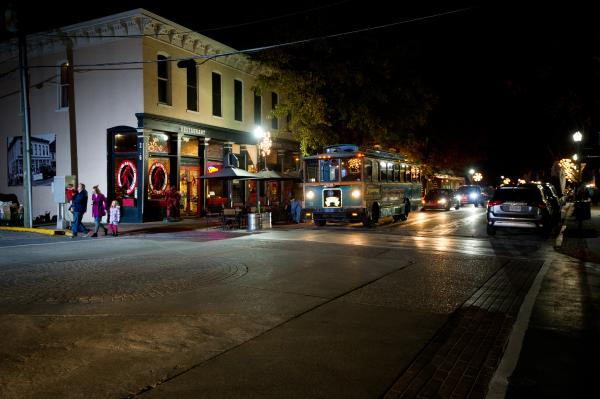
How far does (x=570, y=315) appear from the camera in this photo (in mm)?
7012

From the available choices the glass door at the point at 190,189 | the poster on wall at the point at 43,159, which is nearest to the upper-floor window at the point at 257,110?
the glass door at the point at 190,189

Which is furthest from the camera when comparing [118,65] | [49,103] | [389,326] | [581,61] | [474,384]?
[49,103]

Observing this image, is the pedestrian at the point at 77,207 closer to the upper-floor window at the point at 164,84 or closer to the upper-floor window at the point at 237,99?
the upper-floor window at the point at 164,84

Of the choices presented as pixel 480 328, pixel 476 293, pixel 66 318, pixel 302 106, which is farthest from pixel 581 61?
pixel 302 106

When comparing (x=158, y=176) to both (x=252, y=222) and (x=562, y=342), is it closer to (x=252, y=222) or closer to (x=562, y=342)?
(x=252, y=222)

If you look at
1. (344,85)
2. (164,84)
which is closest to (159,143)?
(164,84)

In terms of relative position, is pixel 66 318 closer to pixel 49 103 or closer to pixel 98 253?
pixel 98 253

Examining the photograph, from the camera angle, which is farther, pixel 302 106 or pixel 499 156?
pixel 499 156

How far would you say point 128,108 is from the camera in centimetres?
2325

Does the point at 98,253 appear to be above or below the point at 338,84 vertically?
below

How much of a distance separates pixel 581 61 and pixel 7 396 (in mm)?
13560

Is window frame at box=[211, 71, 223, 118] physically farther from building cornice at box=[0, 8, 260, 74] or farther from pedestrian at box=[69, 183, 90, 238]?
pedestrian at box=[69, 183, 90, 238]

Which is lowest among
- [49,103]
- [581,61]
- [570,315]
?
[570,315]

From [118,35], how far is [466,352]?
22492mm
